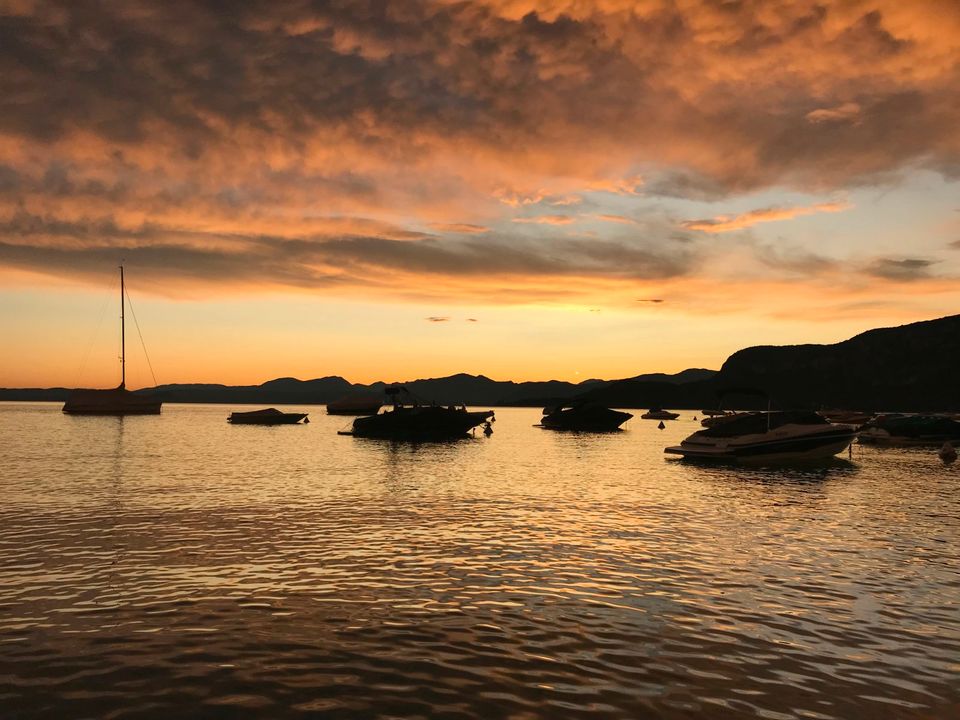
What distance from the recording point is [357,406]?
177 meters

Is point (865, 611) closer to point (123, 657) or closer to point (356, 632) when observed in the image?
point (356, 632)

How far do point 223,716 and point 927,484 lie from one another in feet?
137

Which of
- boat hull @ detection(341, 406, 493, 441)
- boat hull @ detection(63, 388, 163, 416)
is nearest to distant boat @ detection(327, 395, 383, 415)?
boat hull @ detection(63, 388, 163, 416)

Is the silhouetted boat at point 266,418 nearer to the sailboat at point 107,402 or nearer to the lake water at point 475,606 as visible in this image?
the sailboat at point 107,402

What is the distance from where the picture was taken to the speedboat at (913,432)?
81.4 meters

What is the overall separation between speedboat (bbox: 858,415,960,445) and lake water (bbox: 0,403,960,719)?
59.5 m

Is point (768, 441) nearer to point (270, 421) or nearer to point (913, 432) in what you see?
point (913, 432)

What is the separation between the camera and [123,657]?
10523 millimetres

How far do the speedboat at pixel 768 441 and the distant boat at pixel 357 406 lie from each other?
396 feet

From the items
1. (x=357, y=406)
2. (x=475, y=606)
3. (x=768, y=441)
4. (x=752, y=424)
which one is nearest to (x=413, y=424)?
(x=752, y=424)

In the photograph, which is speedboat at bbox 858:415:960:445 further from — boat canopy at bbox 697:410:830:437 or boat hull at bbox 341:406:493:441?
boat hull at bbox 341:406:493:441

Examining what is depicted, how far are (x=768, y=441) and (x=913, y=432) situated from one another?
48943mm

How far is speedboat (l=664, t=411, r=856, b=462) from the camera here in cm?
4706

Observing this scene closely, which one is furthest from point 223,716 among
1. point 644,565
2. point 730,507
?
point 730,507
